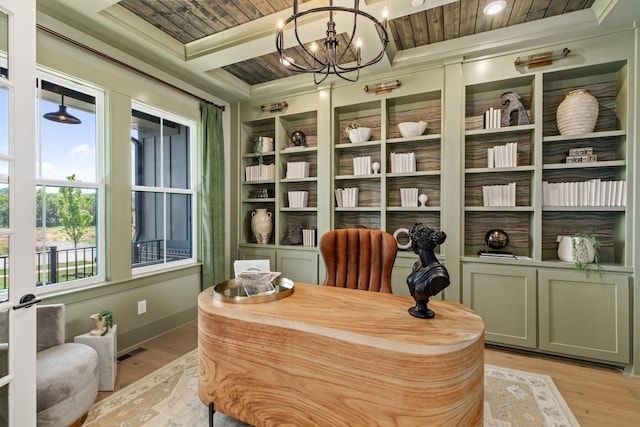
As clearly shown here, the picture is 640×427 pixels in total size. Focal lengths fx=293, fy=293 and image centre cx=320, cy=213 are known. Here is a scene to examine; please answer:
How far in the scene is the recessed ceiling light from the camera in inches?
86.6

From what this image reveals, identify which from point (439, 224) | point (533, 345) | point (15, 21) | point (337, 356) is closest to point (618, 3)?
point (439, 224)

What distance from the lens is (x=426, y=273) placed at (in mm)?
1338

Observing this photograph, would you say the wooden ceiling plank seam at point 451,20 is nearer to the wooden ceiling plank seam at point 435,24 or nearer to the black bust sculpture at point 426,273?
the wooden ceiling plank seam at point 435,24

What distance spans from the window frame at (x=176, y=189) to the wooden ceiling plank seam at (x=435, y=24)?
2.66 m

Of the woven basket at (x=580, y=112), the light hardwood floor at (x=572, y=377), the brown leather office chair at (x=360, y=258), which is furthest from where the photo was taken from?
the woven basket at (x=580, y=112)

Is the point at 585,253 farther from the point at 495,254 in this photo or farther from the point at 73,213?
the point at 73,213

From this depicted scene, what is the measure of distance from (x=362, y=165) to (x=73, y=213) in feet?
9.06

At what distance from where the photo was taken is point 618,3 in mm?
2076

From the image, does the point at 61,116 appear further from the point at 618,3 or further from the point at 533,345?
the point at 533,345

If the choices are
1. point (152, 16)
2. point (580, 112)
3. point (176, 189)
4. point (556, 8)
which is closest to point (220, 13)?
point (152, 16)

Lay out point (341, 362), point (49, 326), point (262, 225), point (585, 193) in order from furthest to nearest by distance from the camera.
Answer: point (262, 225), point (585, 193), point (49, 326), point (341, 362)

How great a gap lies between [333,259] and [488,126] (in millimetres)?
2033

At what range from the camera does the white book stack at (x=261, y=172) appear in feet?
12.7

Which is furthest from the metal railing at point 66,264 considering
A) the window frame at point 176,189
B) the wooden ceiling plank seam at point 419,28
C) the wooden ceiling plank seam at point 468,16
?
the wooden ceiling plank seam at point 468,16
